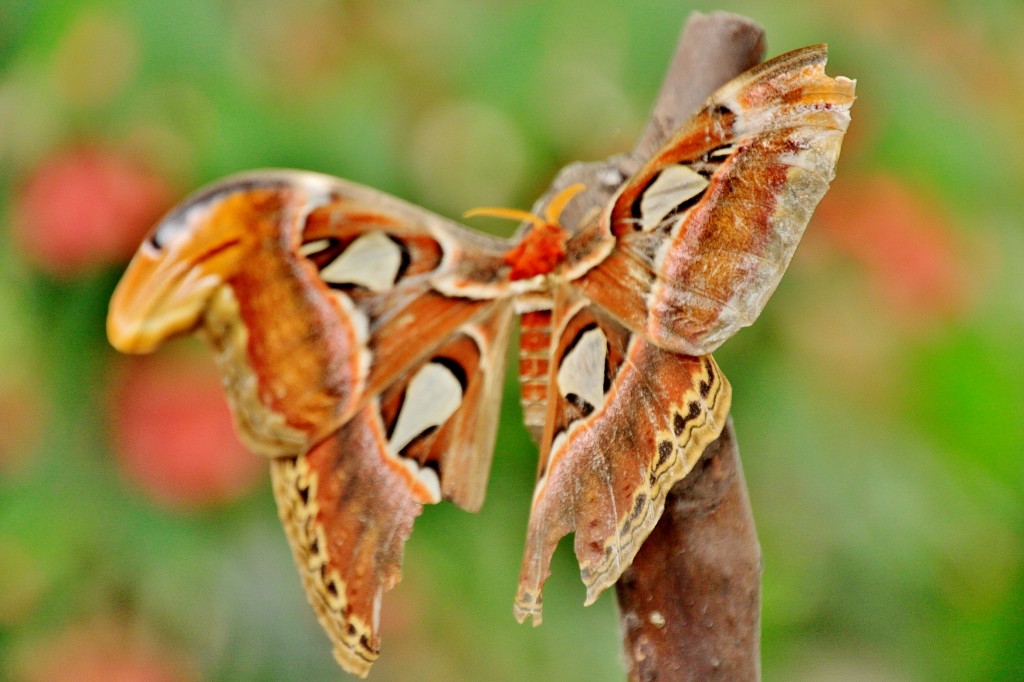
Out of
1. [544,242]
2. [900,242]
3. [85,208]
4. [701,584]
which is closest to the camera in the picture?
[701,584]

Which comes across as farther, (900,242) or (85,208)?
(900,242)

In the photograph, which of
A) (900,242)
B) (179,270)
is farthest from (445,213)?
(900,242)

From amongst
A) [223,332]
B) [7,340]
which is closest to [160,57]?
[7,340]

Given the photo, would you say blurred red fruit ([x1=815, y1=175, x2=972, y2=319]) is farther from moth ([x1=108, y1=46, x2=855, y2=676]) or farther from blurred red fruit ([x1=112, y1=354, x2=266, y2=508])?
blurred red fruit ([x1=112, y1=354, x2=266, y2=508])

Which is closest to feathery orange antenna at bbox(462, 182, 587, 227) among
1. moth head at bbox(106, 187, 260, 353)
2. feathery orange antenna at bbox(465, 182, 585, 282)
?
feathery orange antenna at bbox(465, 182, 585, 282)

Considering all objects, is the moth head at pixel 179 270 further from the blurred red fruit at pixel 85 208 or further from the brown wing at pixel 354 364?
the blurred red fruit at pixel 85 208

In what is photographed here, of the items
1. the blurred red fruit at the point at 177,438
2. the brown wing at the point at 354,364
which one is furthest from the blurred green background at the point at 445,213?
the brown wing at the point at 354,364

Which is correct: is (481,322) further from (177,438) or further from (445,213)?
(177,438)

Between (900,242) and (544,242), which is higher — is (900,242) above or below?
below
